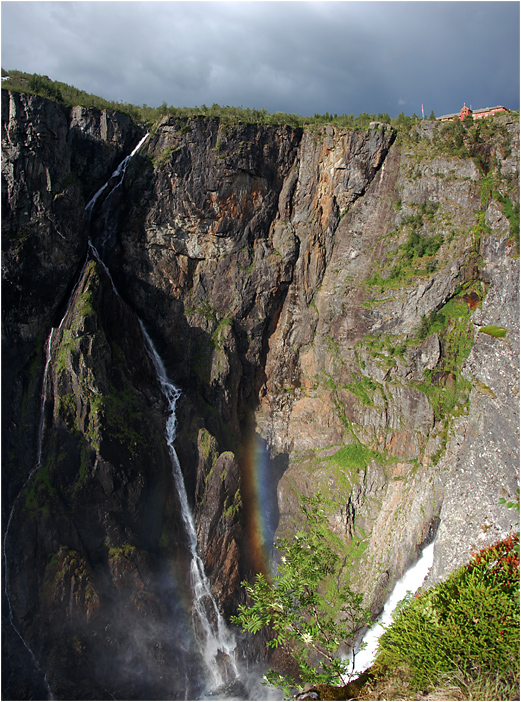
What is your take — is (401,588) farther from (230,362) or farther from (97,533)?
(230,362)

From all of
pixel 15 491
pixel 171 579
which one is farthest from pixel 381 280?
pixel 15 491

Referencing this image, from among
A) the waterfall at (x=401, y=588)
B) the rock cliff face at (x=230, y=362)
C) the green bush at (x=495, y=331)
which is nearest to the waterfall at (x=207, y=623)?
the rock cliff face at (x=230, y=362)

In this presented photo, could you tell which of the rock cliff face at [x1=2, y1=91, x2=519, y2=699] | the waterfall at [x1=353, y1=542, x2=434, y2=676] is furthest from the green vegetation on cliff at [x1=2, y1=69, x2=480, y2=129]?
the waterfall at [x1=353, y1=542, x2=434, y2=676]

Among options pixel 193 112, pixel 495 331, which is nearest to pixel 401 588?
pixel 495 331

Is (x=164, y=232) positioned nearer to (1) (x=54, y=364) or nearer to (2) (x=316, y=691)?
(1) (x=54, y=364)

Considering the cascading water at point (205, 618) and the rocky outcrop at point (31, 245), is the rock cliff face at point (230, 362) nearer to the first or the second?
the rocky outcrop at point (31, 245)

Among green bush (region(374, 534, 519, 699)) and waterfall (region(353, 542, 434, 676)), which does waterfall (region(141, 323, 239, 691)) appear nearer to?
waterfall (region(353, 542, 434, 676))
